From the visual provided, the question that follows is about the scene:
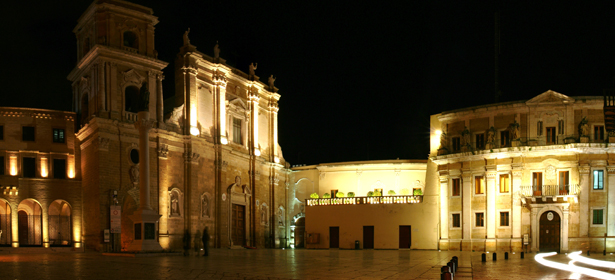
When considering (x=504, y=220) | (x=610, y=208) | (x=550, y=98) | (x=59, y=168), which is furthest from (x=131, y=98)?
(x=610, y=208)

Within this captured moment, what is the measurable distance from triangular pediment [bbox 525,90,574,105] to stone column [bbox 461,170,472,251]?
644cm

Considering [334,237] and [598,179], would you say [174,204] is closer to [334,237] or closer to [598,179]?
[334,237]

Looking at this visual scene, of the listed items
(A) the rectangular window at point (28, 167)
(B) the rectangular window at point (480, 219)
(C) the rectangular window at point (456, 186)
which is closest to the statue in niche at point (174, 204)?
(A) the rectangular window at point (28, 167)

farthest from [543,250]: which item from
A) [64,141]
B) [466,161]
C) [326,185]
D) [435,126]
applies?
[64,141]

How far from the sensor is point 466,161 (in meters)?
40.3

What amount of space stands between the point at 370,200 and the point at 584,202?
578 inches

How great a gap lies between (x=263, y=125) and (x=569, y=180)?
23.8 metres

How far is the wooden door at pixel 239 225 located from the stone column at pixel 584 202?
907 inches

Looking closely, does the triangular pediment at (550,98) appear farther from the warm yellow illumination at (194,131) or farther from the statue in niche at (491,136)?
the warm yellow illumination at (194,131)

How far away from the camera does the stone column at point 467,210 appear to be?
3931cm

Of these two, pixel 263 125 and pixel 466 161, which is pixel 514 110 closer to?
pixel 466 161

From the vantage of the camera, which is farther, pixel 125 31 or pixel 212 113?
pixel 212 113

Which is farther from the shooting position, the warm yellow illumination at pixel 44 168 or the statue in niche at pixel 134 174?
the warm yellow illumination at pixel 44 168

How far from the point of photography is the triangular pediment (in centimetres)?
3728
